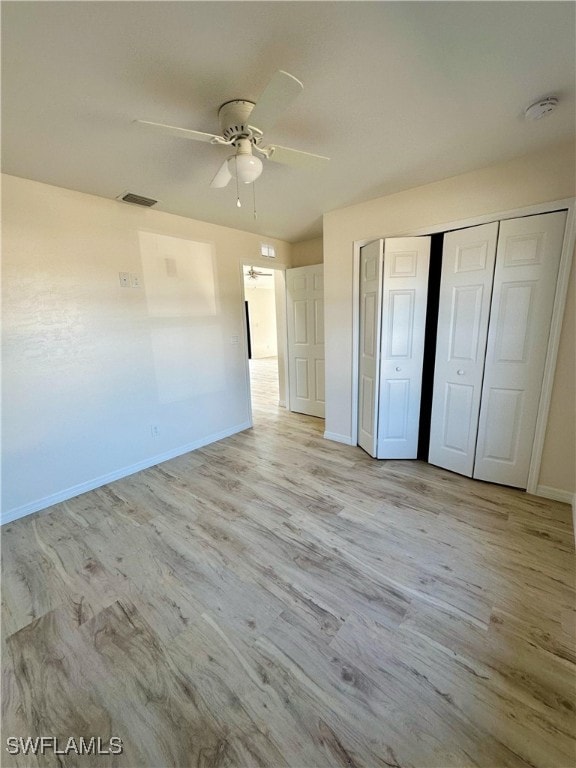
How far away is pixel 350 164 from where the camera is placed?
214 cm

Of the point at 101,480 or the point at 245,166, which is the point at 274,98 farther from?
the point at 101,480

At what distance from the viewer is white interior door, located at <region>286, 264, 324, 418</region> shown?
4145 mm

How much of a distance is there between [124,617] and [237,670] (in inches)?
26.4

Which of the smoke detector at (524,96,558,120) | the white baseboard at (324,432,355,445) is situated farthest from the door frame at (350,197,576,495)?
the white baseboard at (324,432,355,445)

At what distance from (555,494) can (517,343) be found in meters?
1.23

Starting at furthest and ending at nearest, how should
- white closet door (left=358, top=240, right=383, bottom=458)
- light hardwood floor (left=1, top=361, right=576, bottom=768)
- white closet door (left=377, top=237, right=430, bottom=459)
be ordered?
white closet door (left=358, top=240, right=383, bottom=458) → white closet door (left=377, top=237, right=430, bottom=459) → light hardwood floor (left=1, top=361, right=576, bottom=768)

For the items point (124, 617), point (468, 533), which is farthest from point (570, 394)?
point (124, 617)

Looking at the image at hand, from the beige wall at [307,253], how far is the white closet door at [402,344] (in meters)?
1.68

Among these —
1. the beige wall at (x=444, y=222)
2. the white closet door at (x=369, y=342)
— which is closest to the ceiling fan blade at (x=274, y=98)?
the white closet door at (x=369, y=342)

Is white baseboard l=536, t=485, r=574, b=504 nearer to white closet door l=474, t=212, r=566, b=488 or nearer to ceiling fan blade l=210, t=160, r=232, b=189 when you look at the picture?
white closet door l=474, t=212, r=566, b=488

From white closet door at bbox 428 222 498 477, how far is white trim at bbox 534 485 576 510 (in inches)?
19.2

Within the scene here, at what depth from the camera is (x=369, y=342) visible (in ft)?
9.91

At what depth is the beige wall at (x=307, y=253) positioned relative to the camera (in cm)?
416

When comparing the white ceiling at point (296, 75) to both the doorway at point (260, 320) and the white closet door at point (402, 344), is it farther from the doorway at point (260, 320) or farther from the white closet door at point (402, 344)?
the doorway at point (260, 320)
